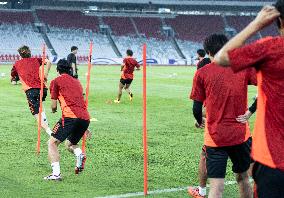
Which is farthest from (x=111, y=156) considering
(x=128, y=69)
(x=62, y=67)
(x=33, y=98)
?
(x=128, y=69)

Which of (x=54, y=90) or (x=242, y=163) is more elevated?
(x=54, y=90)

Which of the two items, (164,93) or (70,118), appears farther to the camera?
(164,93)

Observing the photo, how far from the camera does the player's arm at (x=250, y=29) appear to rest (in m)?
3.14

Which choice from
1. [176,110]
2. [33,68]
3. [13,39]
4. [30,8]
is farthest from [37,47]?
[33,68]

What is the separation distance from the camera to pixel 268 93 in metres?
3.36

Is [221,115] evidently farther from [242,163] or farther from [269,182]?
[269,182]

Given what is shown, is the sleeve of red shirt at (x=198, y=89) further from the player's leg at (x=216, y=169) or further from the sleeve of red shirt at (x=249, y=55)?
the sleeve of red shirt at (x=249, y=55)

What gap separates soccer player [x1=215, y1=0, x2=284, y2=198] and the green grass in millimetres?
3906

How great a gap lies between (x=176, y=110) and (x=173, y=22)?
5879 centimetres

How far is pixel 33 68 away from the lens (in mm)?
11992

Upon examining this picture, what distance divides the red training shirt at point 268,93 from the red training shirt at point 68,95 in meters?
4.91

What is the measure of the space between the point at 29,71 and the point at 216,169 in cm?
746

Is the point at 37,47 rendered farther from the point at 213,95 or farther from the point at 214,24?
the point at 213,95

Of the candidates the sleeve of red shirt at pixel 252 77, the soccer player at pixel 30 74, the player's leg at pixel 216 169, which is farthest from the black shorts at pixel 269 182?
the soccer player at pixel 30 74
